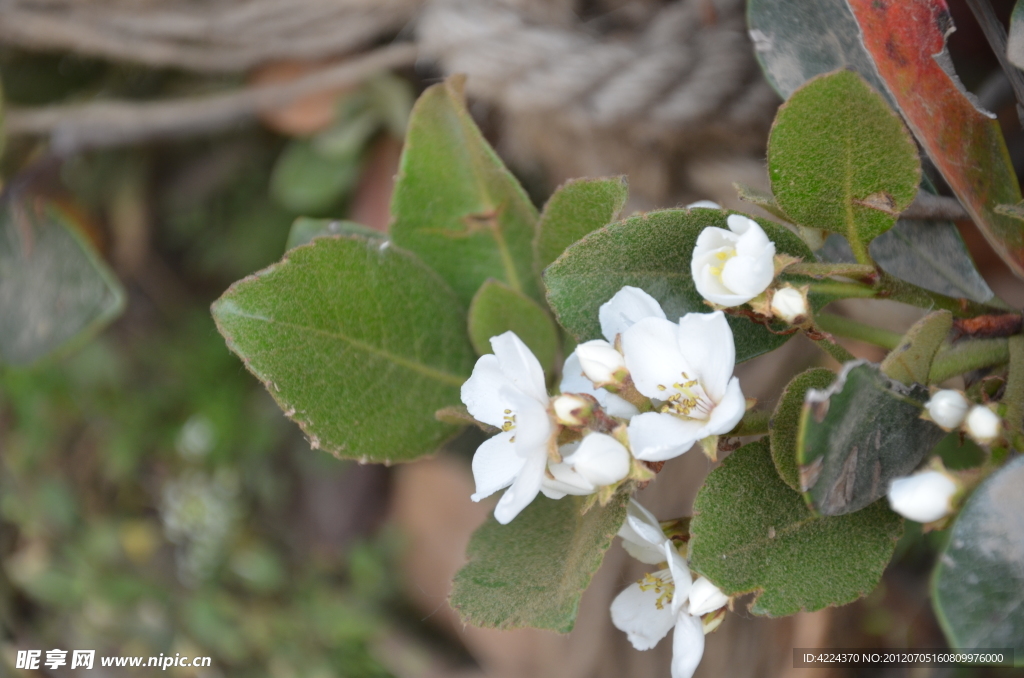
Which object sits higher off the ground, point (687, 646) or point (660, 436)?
point (660, 436)

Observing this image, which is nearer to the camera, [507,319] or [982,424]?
[982,424]

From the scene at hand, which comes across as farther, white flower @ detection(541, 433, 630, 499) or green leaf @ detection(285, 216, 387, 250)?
green leaf @ detection(285, 216, 387, 250)

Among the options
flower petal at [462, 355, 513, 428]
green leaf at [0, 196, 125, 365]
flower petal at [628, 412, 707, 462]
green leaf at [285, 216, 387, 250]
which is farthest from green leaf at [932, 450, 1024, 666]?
green leaf at [0, 196, 125, 365]

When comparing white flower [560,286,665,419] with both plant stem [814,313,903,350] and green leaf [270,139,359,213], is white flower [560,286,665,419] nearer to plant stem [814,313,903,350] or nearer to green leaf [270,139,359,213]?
plant stem [814,313,903,350]

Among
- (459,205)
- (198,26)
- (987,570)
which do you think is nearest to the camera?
(987,570)

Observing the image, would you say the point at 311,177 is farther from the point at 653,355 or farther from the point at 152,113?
the point at 653,355

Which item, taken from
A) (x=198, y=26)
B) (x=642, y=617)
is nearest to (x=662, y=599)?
(x=642, y=617)

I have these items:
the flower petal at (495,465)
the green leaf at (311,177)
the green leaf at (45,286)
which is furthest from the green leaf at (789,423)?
the green leaf at (311,177)
